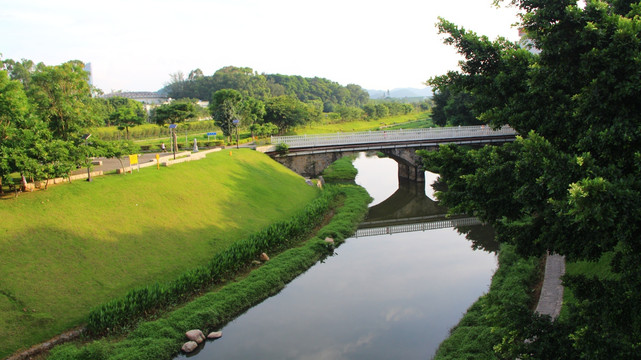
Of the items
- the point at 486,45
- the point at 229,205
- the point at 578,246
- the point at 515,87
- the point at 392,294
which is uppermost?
the point at 486,45

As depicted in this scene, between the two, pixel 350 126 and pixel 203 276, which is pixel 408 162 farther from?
pixel 350 126

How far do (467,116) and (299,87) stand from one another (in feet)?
304

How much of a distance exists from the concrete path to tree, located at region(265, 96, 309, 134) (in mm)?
41076

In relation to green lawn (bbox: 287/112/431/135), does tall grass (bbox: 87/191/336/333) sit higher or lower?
lower

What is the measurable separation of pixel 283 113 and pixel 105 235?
126 ft

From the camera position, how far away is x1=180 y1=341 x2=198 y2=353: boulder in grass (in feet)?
46.1

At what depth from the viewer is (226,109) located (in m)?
44.1

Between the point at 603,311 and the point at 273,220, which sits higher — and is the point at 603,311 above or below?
above

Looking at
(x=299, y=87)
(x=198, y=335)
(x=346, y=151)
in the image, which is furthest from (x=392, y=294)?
(x=299, y=87)

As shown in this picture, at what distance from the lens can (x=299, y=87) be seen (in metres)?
136

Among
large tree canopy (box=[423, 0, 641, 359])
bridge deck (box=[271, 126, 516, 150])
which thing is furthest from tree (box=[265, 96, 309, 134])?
large tree canopy (box=[423, 0, 641, 359])

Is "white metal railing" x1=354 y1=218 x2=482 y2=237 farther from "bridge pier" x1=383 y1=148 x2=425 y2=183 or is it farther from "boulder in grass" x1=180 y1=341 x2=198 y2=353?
"boulder in grass" x1=180 y1=341 x2=198 y2=353

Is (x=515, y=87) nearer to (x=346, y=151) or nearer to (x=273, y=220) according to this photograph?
(x=273, y=220)

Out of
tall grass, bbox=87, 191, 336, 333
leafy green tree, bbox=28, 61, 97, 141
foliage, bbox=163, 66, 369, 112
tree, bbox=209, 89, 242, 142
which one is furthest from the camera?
foliage, bbox=163, 66, 369, 112
